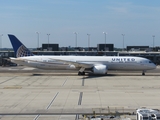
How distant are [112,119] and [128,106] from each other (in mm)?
6446

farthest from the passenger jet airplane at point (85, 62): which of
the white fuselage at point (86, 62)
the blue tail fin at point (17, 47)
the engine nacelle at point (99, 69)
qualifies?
the blue tail fin at point (17, 47)

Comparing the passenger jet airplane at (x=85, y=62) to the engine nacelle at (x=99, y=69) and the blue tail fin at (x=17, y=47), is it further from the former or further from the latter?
the blue tail fin at (x=17, y=47)

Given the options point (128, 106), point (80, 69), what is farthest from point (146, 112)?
point (80, 69)

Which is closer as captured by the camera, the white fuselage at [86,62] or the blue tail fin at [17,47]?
the white fuselage at [86,62]

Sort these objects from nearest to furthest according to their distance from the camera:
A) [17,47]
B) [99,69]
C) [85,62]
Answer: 1. [99,69]
2. [85,62]
3. [17,47]

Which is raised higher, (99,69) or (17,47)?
(17,47)

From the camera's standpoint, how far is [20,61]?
169 ft

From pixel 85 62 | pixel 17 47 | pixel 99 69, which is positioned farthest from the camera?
pixel 17 47

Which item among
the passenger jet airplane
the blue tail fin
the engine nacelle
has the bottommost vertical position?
the engine nacelle


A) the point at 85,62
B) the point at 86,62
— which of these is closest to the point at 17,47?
the point at 85,62

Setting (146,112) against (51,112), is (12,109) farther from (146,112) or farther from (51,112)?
(146,112)

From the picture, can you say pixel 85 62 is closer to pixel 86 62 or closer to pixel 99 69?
pixel 86 62

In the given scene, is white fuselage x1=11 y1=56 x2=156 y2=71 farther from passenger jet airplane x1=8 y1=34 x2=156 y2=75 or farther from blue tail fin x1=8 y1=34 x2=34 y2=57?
blue tail fin x1=8 y1=34 x2=34 y2=57

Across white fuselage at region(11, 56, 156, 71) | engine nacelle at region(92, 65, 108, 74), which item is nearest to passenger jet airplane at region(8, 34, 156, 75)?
white fuselage at region(11, 56, 156, 71)
